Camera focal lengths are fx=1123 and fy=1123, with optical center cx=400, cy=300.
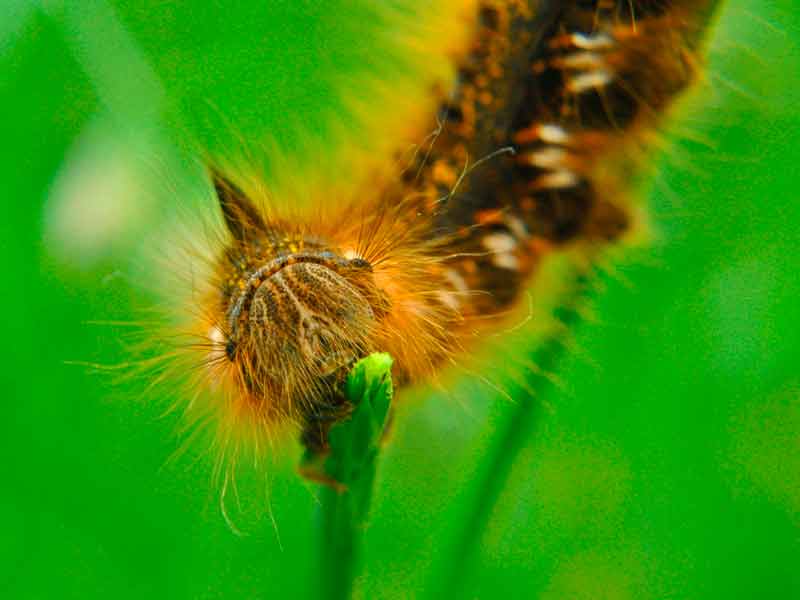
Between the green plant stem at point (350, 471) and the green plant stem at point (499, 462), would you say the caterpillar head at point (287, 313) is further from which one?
the green plant stem at point (499, 462)

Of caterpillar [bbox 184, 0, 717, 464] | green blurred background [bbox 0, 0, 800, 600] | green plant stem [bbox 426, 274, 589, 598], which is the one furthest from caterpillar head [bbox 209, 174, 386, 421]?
green blurred background [bbox 0, 0, 800, 600]

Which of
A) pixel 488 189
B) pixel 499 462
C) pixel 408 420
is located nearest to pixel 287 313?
pixel 488 189

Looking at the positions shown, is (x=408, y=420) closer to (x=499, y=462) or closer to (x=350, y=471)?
(x=499, y=462)

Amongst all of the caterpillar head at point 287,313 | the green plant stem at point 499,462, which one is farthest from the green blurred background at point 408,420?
the caterpillar head at point 287,313

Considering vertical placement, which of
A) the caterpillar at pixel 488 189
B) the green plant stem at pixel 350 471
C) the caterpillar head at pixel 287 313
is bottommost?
the green plant stem at pixel 350 471

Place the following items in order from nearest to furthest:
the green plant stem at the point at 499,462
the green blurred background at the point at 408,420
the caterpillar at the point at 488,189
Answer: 1. the caterpillar at the point at 488,189
2. the green plant stem at the point at 499,462
3. the green blurred background at the point at 408,420

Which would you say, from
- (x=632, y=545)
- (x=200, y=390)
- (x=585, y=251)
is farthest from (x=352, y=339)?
(x=632, y=545)
